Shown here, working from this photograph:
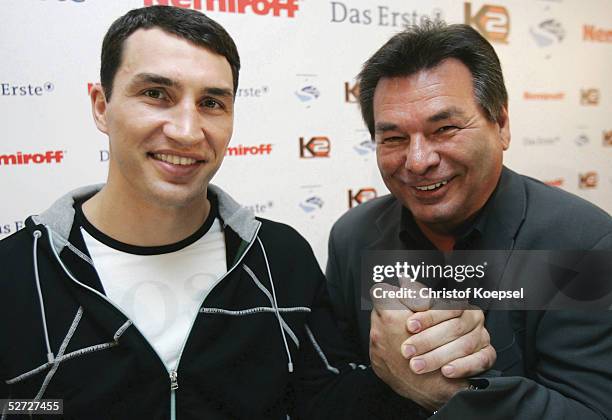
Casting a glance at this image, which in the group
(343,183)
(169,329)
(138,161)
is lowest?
(169,329)

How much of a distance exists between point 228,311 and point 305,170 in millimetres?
1079

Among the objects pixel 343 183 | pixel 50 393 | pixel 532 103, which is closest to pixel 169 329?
pixel 50 393

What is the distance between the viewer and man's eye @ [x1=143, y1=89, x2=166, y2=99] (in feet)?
3.69

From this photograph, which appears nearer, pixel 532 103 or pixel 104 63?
pixel 104 63

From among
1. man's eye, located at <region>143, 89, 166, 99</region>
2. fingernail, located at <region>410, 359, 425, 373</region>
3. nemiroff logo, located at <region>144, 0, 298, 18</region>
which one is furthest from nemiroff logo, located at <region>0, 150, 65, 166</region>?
fingernail, located at <region>410, 359, 425, 373</region>

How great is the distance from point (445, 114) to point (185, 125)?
26.5 inches

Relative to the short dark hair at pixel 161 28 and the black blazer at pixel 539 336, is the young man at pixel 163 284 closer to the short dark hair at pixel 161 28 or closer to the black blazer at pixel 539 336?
the short dark hair at pixel 161 28

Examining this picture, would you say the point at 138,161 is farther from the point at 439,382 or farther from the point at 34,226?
the point at 439,382

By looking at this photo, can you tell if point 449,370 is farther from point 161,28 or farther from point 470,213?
point 161,28

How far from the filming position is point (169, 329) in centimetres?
115

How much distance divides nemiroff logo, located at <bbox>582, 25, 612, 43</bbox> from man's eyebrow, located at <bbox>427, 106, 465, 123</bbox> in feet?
6.86

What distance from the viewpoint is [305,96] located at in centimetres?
212

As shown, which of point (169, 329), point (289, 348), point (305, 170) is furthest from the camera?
point (305, 170)

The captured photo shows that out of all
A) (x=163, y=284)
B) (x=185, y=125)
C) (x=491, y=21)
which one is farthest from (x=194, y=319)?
(x=491, y=21)
